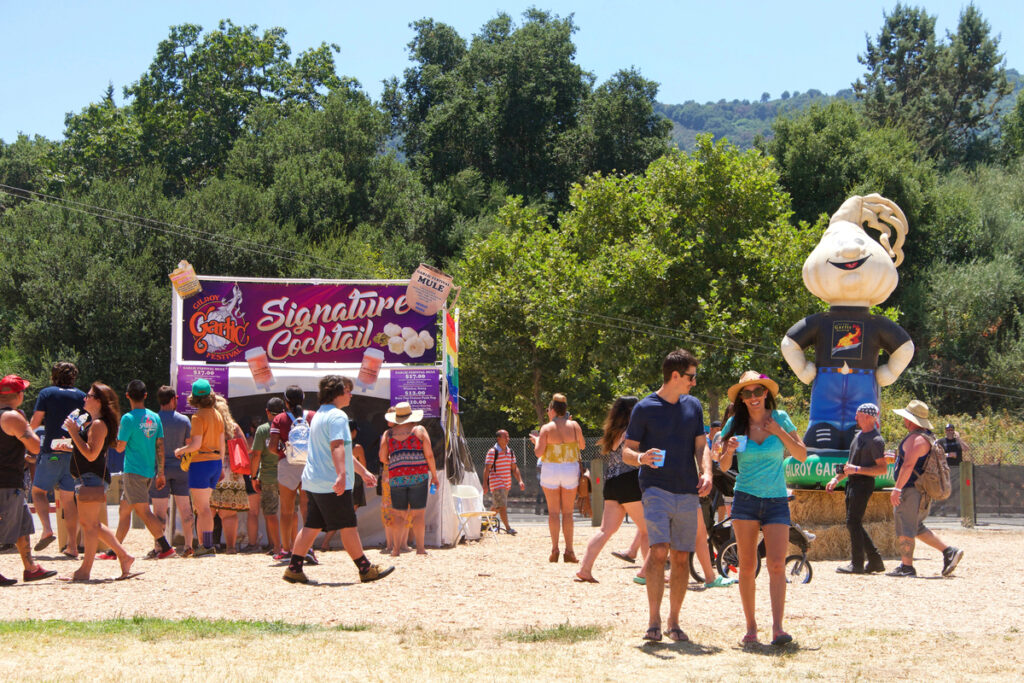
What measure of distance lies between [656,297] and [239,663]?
22164 millimetres

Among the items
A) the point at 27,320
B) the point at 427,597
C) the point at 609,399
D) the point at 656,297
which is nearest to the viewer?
the point at 427,597

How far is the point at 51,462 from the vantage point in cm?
1039

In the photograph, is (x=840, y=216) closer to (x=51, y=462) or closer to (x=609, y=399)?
(x=51, y=462)

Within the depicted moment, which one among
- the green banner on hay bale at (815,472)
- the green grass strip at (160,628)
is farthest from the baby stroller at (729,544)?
the green grass strip at (160,628)

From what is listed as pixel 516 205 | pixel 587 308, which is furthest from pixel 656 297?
pixel 516 205

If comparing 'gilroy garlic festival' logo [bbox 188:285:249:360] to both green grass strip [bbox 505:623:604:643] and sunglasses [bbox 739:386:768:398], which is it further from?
sunglasses [bbox 739:386:768:398]

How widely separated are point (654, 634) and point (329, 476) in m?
3.50

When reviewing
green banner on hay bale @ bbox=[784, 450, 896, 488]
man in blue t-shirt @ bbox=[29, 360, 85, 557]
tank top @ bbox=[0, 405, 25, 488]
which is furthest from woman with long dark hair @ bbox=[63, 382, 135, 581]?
green banner on hay bale @ bbox=[784, 450, 896, 488]

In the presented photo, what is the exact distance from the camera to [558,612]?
7.76 metres

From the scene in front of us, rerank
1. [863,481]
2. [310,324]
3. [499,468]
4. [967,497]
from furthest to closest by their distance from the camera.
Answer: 1. [967,497]
2. [499,468]
3. [310,324]
4. [863,481]

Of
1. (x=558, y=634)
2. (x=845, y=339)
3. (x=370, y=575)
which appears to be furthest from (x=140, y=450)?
(x=845, y=339)

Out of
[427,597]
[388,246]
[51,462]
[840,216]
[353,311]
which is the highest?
[388,246]

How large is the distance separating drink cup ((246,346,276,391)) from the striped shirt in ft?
15.6

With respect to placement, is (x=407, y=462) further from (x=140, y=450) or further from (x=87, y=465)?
(x=87, y=465)
